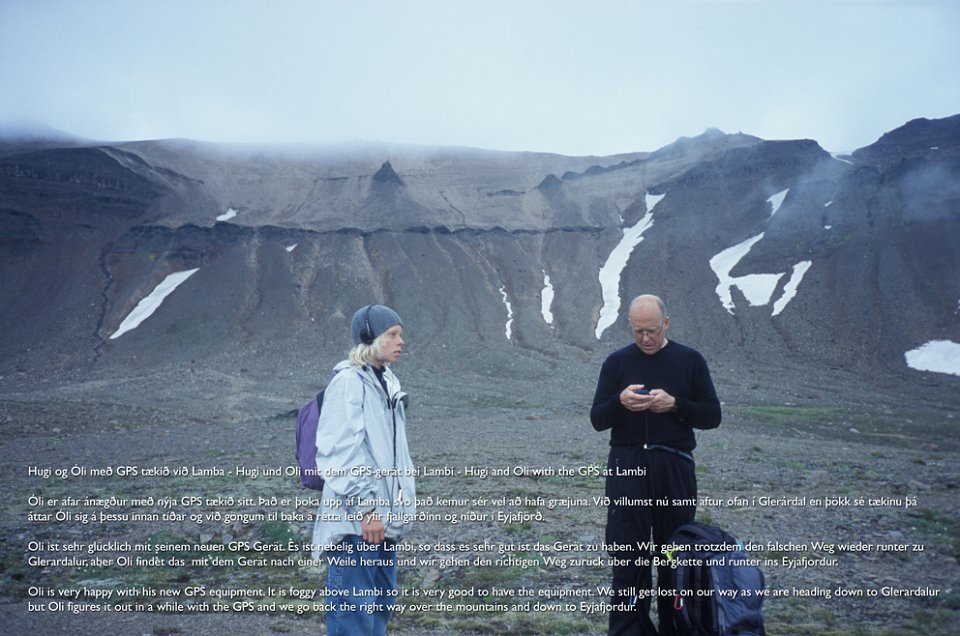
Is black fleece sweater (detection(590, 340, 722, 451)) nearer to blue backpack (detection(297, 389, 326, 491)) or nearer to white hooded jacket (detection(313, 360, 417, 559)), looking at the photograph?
white hooded jacket (detection(313, 360, 417, 559))

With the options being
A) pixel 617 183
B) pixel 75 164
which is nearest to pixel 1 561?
pixel 75 164

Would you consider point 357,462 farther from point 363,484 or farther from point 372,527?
point 372,527

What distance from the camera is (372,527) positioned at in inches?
139

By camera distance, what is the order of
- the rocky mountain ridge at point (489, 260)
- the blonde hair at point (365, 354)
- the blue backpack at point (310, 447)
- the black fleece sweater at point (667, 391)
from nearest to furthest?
1. the blue backpack at point (310, 447)
2. the blonde hair at point (365, 354)
3. the black fleece sweater at point (667, 391)
4. the rocky mountain ridge at point (489, 260)

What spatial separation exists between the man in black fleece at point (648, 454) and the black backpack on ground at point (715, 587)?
33 centimetres

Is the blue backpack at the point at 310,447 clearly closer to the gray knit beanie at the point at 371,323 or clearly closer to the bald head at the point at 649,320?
the gray knit beanie at the point at 371,323

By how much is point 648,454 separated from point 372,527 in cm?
204

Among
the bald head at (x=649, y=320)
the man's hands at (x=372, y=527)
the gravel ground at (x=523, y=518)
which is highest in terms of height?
the bald head at (x=649, y=320)

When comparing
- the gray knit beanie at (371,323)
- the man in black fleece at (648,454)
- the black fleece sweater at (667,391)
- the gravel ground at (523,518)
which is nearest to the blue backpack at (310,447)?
the gray knit beanie at (371,323)

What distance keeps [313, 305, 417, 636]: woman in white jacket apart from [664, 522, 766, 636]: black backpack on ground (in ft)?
5.89

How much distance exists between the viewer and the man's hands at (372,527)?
11.6 feet

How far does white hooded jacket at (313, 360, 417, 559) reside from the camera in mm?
3551

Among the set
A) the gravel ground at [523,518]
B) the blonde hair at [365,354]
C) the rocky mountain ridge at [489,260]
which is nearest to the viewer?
the blonde hair at [365,354]

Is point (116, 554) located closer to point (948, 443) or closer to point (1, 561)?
point (1, 561)
